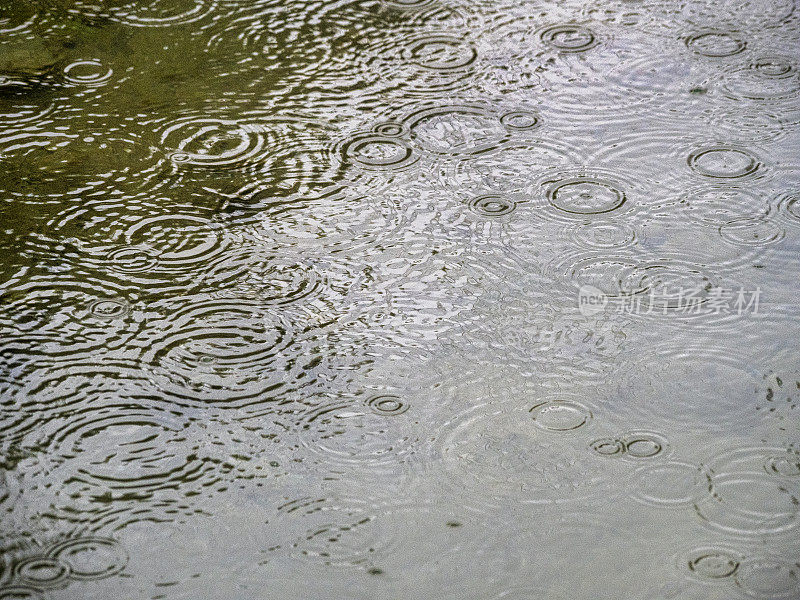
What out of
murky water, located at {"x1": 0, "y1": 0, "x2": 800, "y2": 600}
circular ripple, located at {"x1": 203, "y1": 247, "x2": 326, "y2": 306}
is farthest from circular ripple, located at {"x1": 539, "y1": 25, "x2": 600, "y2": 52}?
circular ripple, located at {"x1": 203, "y1": 247, "x2": 326, "y2": 306}

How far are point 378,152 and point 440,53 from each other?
542 millimetres

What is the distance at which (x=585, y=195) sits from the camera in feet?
7.13

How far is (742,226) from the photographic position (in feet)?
6.87

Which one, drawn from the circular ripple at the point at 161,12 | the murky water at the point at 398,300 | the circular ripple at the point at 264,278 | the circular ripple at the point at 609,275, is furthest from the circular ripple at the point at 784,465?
the circular ripple at the point at 161,12

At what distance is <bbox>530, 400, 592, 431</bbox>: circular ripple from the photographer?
1.66 metres

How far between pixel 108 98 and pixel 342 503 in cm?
148

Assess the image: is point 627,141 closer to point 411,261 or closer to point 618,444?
point 411,261

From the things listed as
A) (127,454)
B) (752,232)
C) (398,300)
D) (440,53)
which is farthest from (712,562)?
(440,53)

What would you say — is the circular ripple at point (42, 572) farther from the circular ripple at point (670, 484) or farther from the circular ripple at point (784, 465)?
the circular ripple at point (784, 465)

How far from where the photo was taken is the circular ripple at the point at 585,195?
7.00ft

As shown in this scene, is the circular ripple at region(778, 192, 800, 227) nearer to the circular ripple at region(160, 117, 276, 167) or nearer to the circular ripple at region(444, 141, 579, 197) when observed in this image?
the circular ripple at region(444, 141, 579, 197)

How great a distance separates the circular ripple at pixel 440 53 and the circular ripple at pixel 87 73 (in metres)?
0.88

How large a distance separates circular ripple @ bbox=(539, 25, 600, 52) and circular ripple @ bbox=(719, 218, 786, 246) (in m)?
0.86

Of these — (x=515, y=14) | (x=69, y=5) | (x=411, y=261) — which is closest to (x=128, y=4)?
(x=69, y=5)
